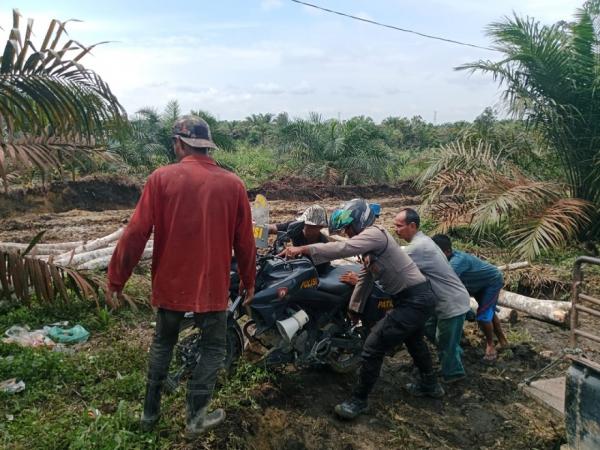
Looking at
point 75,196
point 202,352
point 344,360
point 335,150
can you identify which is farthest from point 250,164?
point 202,352

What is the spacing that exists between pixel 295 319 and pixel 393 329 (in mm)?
747

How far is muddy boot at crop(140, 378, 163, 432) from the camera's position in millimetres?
3305

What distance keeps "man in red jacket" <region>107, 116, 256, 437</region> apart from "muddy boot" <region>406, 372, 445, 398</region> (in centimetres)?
179

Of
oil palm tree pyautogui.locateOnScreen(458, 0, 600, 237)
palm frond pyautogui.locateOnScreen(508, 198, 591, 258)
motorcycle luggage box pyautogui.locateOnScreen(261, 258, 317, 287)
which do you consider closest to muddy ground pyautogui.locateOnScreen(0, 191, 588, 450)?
motorcycle luggage box pyautogui.locateOnScreen(261, 258, 317, 287)

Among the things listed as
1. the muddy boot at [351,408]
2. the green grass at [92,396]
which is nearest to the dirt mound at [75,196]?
the green grass at [92,396]

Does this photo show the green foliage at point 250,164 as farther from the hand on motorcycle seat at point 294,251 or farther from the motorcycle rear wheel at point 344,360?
the hand on motorcycle seat at point 294,251

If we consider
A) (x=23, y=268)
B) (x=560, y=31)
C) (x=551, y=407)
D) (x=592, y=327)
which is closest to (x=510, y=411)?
(x=551, y=407)

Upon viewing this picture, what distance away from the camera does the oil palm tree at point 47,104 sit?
148 inches

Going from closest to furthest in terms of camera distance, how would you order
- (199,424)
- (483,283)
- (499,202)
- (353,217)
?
1. (199,424)
2. (353,217)
3. (483,283)
4. (499,202)

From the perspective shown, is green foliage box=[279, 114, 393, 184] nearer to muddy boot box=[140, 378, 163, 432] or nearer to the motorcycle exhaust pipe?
the motorcycle exhaust pipe

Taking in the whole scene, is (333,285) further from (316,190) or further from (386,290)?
(316,190)

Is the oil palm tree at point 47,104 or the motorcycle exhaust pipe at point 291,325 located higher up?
the oil palm tree at point 47,104

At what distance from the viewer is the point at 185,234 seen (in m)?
3.08

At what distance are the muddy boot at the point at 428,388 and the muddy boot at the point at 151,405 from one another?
2138 mm
